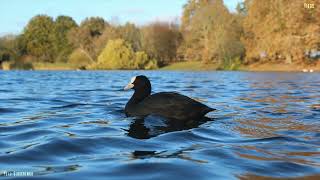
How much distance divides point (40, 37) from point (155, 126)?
127461 mm

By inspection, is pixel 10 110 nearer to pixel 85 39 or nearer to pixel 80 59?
pixel 80 59

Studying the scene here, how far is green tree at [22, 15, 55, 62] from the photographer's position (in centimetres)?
12500

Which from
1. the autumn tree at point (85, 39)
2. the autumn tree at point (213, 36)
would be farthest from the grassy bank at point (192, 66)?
the autumn tree at point (85, 39)

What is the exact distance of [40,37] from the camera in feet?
426

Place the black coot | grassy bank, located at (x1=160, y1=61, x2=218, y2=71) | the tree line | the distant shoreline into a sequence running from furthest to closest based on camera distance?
grassy bank, located at (x1=160, y1=61, x2=218, y2=71), the distant shoreline, the tree line, the black coot

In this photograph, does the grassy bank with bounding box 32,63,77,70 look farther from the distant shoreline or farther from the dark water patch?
the dark water patch

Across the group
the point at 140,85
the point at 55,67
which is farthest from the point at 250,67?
the point at 140,85

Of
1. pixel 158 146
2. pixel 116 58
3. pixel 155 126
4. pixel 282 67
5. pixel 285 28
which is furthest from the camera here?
pixel 116 58

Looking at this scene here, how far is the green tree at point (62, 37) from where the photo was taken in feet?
395

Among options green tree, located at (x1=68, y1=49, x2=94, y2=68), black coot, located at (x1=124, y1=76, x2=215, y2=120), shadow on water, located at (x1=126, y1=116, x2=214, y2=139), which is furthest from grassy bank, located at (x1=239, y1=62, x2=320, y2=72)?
shadow on water, located at (x1=126, y1=116, x2=214, y2=139)

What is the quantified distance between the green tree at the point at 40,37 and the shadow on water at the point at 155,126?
11559cm

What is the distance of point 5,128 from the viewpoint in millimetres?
7730

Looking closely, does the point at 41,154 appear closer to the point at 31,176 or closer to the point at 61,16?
the point at 31,176

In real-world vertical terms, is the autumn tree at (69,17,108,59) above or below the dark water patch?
above
